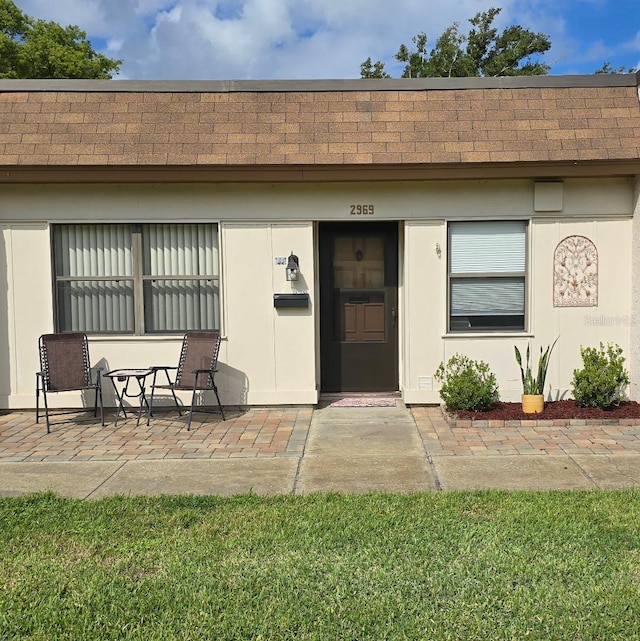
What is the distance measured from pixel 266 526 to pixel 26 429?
13.4ft

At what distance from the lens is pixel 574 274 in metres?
7.42

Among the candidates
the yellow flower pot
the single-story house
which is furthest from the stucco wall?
the yellow flower pot

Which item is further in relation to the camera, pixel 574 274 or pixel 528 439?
pixel 574 274

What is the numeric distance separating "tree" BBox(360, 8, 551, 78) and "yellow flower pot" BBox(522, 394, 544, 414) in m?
23.9

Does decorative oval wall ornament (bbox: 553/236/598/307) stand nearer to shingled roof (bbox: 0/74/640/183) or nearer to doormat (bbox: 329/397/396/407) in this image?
shingled roof (bbox: 0/74/640/183)

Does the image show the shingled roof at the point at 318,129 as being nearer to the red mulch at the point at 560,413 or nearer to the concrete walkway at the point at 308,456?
the red mulch at the point at 560,413

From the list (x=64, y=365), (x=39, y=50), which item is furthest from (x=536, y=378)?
(x=39, y=50)

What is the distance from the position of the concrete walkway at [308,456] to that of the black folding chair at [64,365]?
426 mm

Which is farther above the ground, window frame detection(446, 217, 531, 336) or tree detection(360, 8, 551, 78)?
tree detection(360, 8, 551, 78)

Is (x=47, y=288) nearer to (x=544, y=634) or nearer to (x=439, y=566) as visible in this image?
(x=439, y=566)

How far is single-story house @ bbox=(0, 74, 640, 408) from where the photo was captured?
23.4ft

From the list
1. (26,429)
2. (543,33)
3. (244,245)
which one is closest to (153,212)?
(244,245)

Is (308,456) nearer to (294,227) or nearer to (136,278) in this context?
(294,227)

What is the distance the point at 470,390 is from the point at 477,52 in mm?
25755
